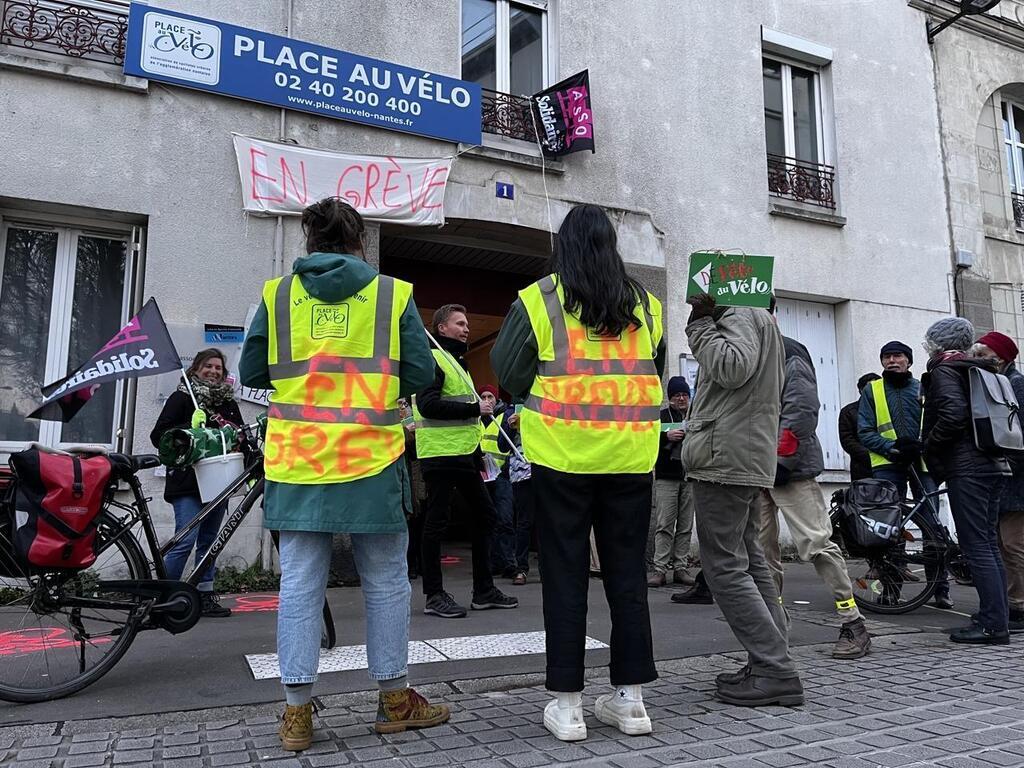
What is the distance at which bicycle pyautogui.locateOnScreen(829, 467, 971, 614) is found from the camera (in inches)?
224

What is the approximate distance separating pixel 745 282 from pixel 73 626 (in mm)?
4679

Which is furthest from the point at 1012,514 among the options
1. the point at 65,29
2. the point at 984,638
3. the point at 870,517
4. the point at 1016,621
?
the point at 65,29

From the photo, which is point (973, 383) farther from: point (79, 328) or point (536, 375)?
point (79, 328)

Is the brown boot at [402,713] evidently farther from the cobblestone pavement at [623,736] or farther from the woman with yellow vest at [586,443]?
the woman with yellow vest at [586,443]

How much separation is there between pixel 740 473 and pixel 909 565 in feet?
10.0

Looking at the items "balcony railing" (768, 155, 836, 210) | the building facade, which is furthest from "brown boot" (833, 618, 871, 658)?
"balcony railing" (768, 155, 836, 210)

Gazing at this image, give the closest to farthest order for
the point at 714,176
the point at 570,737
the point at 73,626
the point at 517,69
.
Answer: the point at 570,737 < the point at 73,626 < the point at 517,69 < the point at 714,176

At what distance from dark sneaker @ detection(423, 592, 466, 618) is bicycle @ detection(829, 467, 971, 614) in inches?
109

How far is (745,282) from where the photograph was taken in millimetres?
5879

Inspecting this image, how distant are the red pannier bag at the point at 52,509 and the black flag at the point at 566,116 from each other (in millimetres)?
6028

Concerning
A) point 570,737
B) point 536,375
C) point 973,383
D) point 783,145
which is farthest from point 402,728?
point 783,145

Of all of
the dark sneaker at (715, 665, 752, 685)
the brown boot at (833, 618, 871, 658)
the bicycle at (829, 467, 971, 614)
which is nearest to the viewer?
the dark sneaker at (715, 665, 752, 685)

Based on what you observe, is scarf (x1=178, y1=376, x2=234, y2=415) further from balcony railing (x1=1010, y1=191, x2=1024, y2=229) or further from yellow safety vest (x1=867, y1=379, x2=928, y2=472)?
balcony railing (x1=1010, y1=191, x2=1024, y2=229)

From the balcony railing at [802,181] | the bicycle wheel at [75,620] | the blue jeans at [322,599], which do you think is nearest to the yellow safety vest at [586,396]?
the blue jeans at [322,599]
